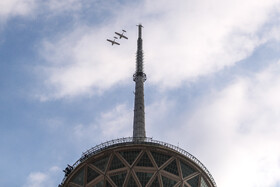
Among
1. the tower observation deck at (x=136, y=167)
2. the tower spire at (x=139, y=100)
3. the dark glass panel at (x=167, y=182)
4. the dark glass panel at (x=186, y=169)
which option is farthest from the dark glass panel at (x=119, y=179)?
the dark glass panel at (x=186, y=169)

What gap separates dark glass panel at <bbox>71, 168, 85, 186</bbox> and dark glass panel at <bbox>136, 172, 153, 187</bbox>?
33.7ft

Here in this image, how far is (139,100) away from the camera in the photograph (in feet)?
348

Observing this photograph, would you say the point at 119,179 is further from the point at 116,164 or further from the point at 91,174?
the point at 91,174

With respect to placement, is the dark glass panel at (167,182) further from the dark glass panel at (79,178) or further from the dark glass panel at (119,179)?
the dark glass panel at (79,178)

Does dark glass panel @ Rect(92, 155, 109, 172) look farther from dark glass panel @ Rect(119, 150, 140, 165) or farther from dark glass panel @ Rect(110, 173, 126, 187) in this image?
dark glass panel @ Rect(119, 150, 140, 165)

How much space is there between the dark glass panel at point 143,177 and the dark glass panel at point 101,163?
6.18 metres

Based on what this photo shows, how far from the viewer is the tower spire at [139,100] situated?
97806mm

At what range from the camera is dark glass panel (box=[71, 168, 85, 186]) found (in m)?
80.1

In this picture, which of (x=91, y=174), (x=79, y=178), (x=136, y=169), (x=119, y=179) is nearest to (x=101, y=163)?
(x=91, y=174)

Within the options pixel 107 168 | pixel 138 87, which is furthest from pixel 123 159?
pixel 138 87

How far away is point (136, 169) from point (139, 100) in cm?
3003

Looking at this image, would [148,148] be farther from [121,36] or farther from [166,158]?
[121,36]

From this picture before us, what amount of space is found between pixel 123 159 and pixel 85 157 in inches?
289

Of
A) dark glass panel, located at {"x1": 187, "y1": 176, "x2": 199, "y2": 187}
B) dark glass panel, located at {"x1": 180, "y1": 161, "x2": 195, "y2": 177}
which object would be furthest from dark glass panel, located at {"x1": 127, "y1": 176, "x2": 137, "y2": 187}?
dark glass panel, located at {"x1": 187, "y1": 176, "x2": 199, "y2": 187}
